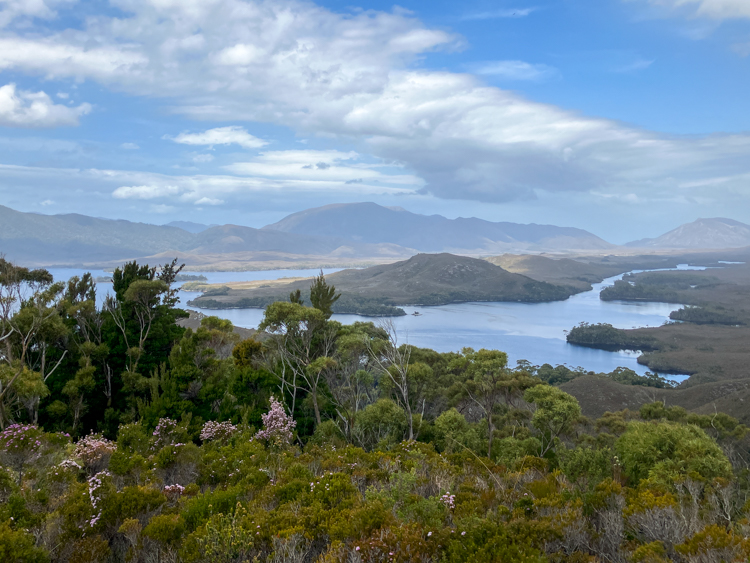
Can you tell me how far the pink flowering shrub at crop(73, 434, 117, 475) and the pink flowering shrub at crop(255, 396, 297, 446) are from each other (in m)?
5.18

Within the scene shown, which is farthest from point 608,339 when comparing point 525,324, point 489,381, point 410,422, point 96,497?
point 96,497

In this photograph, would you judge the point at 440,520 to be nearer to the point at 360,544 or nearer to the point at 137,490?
the point at 360,544

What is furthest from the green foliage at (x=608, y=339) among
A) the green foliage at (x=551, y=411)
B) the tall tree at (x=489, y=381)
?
the green foliage at (x=551, y=411)

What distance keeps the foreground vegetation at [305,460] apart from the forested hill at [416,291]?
101865 millimetres

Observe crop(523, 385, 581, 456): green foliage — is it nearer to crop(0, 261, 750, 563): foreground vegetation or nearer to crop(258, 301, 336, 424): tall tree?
crop(0, 261, 750, 563): foreground vegetation

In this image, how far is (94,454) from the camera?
14156 millimetres

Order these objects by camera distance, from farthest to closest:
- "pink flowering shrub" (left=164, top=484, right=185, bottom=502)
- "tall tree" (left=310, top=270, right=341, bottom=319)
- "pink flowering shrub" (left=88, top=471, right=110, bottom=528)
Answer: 1. "tall tree" (left=310, top=270, right=341, bottom=319)
2. "pink flowering shrub" (left=164, top=484, right=185, bottom=502)
3. "pink flowering shrub" (left=88, top=471, right=110, bottom=528)

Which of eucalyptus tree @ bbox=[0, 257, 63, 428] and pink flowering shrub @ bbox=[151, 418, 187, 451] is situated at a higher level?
eucalyptus tree @ bbox=[0, 257, 63, 428]

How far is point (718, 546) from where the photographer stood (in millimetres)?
6523

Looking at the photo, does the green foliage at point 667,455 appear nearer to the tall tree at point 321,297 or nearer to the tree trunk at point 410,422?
the tree trunk at point 410,422

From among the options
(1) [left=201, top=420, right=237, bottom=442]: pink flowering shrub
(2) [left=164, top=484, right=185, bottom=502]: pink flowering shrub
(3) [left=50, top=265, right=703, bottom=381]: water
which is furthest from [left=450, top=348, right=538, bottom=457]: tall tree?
(3) [left=50, top=265, right=703, bottom=381]: water

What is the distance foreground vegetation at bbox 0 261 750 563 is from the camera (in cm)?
776

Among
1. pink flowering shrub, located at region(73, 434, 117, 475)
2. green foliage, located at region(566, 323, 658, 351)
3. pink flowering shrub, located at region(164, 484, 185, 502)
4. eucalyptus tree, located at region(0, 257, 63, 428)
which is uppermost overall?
eucalyptus tree, located at region(0, 257, 63, 428)

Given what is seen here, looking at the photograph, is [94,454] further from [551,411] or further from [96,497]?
[551,411]
